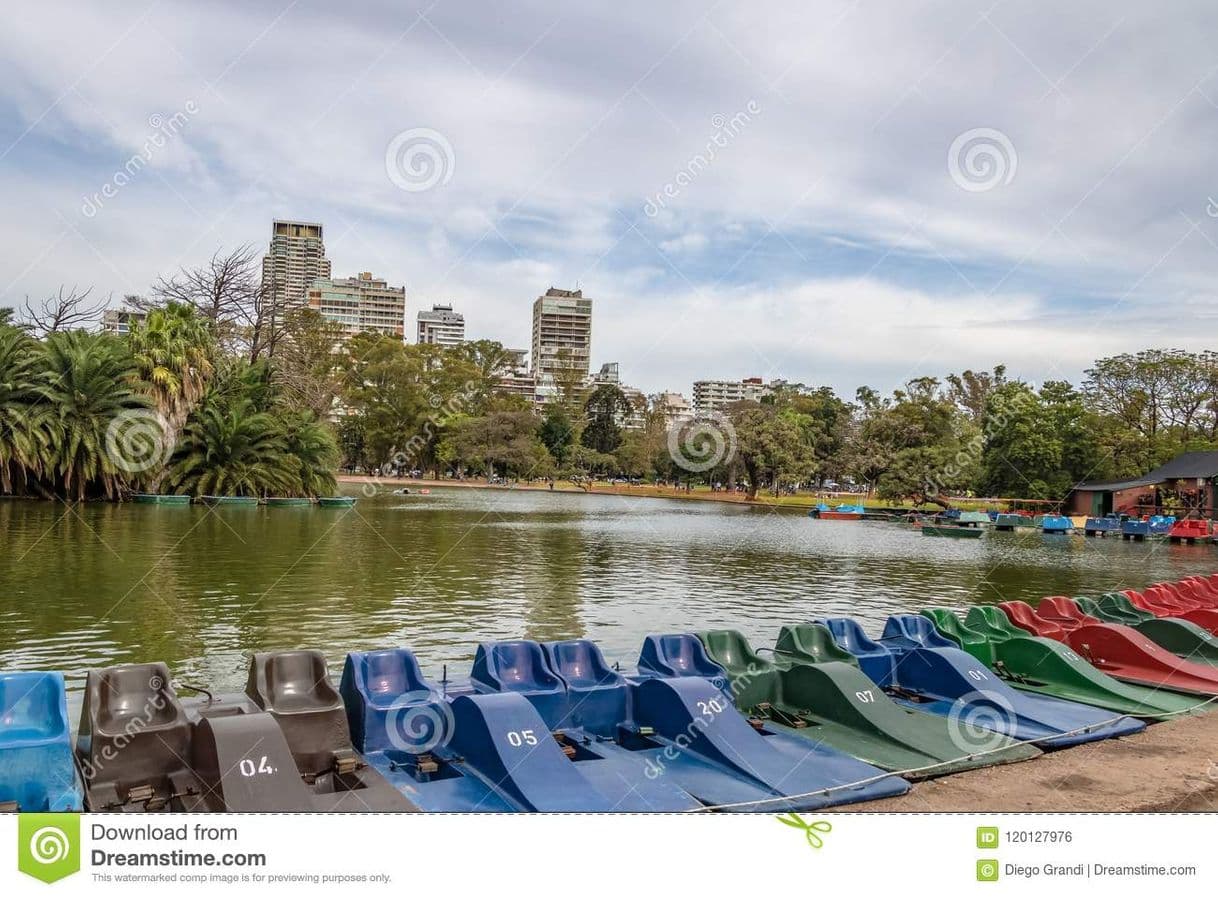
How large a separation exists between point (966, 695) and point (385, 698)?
690cm

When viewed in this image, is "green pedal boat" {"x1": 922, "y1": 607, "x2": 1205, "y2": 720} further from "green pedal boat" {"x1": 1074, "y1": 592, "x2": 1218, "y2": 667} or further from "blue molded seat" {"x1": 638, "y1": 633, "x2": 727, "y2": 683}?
"blue molded seat" {"x1": 638, "y1": 633, "x2": 727, "y2": 683}

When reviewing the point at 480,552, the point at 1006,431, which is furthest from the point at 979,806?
the point at 1006,431

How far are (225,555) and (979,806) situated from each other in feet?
86.5

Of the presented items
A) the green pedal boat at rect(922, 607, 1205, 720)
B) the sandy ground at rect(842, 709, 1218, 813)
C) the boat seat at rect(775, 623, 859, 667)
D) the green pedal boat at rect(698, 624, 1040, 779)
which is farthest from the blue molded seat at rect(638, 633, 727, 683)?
the green pedal boat at rect(922, 607, 1205, 720)

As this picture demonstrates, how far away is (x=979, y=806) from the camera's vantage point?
26.8 feet

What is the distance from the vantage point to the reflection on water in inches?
689

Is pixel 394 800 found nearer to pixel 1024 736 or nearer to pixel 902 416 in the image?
pixel 1024 736

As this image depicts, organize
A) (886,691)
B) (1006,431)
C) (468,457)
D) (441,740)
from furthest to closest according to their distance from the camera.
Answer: (468,457), (1006,431), (886,691), (441,740)

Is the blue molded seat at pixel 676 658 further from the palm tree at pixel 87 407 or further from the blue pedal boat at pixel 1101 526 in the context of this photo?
the blue pedal boat at pixel 1101 526

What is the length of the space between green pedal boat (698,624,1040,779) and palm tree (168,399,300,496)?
48.5 metres

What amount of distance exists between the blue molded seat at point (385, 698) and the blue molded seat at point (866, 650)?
5614mm

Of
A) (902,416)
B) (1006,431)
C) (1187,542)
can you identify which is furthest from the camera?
(902,416)

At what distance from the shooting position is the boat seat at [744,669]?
11148 mm

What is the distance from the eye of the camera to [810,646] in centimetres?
1280
